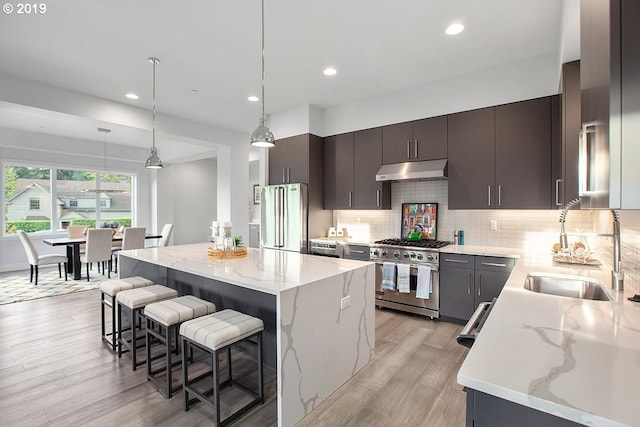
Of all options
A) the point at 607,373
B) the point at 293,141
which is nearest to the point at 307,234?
the point at 293,141

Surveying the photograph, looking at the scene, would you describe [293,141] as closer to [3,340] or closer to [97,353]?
[97,353]

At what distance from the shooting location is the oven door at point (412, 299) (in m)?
3.60

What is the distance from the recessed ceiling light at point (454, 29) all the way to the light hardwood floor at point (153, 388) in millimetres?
2921

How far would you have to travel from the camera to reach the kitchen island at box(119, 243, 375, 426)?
73.7 inches

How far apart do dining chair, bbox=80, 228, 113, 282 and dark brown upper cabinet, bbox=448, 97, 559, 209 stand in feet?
19.6

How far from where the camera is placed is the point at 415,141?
4.00m

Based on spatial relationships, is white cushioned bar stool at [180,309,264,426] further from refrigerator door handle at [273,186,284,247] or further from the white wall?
the white wall

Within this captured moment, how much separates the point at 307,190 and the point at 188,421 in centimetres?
322

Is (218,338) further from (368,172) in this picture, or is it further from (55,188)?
(55,188)

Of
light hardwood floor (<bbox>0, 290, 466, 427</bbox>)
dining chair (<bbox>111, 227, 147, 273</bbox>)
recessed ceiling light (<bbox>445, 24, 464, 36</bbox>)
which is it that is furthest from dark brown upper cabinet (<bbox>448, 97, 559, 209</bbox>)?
dining chair (<bbox>111, 227, 147, 273</bbox>)

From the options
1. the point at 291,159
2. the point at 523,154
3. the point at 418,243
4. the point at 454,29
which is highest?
the point at 454,29

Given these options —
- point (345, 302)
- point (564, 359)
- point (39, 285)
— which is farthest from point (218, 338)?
point (39, 285)

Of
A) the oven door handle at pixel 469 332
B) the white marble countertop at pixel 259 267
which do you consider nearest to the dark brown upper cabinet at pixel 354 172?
the white marble countertop at pixel 259 267

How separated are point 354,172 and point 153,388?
11.2 ft
